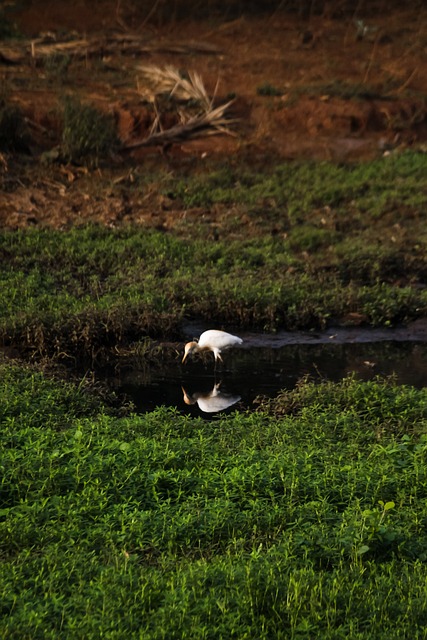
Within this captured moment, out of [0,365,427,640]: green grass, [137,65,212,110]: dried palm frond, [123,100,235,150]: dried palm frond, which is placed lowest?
[123,100,235,150]: dried palm frond

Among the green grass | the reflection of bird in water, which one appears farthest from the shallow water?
the green grass

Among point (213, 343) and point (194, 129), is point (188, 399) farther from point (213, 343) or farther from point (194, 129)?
point (194, 129)

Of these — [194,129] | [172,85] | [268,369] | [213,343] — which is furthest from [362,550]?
[172,85]

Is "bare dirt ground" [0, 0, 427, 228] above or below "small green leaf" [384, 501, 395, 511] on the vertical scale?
below

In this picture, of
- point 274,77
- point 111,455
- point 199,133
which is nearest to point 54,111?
point 199,133

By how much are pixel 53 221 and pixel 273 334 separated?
10.6 ft

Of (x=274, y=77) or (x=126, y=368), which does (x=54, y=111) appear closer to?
(x=274, y=77)

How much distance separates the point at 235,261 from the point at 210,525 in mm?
5872

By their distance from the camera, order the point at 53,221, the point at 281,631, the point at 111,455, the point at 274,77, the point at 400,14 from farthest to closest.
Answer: the point at 400,14
the point at 274,77
the point at 53,221
the point at 111,455
the point at 281,631

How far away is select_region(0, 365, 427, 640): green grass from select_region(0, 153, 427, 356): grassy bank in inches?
93.2

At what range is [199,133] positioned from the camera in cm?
1422

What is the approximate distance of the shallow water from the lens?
28.1 ft

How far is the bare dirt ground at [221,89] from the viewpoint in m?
12.7

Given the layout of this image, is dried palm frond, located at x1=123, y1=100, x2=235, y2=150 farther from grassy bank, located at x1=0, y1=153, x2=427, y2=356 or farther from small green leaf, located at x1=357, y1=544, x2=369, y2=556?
small green leaf, located at x1=357, y1=544, x2=369, y2=556
